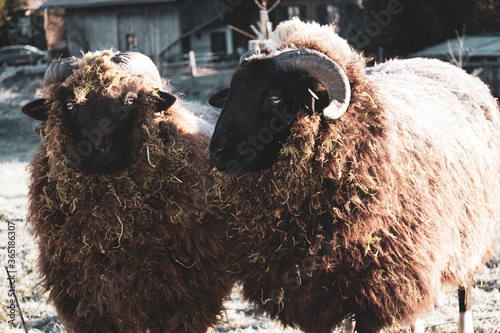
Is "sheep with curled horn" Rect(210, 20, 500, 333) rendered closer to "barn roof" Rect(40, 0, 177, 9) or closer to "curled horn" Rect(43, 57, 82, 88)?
"curled horn" Rect(43, 57, 82, 88)

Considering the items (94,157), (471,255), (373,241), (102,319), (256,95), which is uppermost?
(256,95)

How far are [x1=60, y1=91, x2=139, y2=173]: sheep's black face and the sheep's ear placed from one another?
1.01 feet

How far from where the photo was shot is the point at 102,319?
4.52 m

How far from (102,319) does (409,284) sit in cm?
254

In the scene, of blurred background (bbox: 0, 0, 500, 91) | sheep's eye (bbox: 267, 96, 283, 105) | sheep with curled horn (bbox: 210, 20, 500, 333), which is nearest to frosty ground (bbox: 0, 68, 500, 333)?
sheep with curled horn (bbox: 210, 20, 500, 333)

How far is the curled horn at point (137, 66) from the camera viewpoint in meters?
4.64

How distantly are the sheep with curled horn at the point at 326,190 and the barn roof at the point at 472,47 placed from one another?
1852cm

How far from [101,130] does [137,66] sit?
30.5 inches

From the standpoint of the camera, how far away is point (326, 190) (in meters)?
3.78

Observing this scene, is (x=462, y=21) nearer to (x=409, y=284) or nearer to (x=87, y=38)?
(x=87, y=38)

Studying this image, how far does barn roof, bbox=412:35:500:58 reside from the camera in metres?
21.6

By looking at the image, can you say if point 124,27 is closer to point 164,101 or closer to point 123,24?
point 123,24

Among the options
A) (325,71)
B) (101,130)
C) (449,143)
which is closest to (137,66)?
(101,130)

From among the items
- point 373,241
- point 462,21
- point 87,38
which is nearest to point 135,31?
point 87,38
